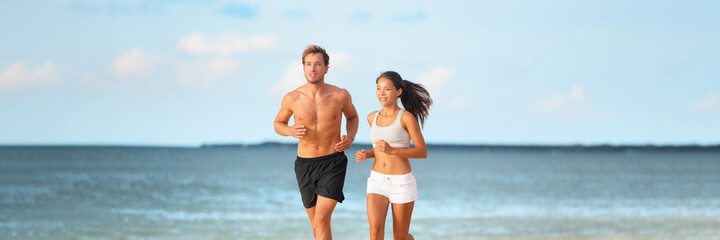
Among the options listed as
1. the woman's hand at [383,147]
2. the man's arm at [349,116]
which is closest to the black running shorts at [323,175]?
the man's arm at [349,116]

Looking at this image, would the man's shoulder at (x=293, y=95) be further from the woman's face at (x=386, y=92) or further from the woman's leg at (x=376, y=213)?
the woman's leg at (x=376, y=213)

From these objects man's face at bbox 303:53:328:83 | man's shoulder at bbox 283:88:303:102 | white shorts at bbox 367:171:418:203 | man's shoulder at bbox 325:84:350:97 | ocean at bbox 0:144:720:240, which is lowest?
ocean at bbox 0:144:720:240

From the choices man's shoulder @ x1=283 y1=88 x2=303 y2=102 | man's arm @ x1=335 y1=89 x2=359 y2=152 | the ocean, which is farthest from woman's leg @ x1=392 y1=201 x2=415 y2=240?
the ocean

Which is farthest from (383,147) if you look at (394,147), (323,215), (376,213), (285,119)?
(285,119)

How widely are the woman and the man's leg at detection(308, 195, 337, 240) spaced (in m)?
0.33

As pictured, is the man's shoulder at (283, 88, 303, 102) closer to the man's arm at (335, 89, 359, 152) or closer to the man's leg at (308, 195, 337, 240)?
the man's arm at (335, 89, 359, 152)

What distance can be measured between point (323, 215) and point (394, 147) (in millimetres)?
820

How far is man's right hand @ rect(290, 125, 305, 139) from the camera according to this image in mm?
5766

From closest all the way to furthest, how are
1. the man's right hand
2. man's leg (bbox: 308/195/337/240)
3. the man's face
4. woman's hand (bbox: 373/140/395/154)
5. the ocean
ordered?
woman's hand (bbox: 373/140/395/154) < the man's right hand < the man's face < man's leg (bbox: 308/195/337/240) < the ocean

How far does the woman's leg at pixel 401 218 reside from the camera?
19.5 feet

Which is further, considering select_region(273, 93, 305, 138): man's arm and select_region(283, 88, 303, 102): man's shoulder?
select_region(283, 88, 303, 102): man's shoulder

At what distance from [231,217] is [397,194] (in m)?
18.1

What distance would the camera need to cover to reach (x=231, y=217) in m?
23.3

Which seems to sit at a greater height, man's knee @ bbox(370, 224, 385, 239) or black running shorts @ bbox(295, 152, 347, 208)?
black running shorts @ bbox(295, 152, 347, 208)
